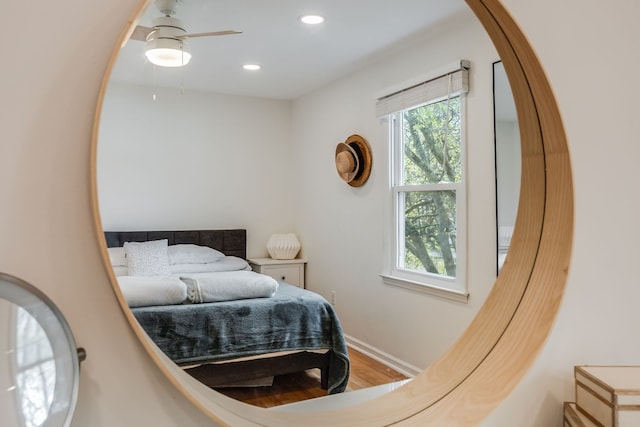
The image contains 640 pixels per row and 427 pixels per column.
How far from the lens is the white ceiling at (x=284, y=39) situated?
182cm

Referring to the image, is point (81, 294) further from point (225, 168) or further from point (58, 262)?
point (225, 168)

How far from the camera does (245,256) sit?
6.30 ft

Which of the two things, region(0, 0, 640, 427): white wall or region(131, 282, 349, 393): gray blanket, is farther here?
region(131, 282, 349, 393): gray blanket

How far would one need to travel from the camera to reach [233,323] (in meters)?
1.65

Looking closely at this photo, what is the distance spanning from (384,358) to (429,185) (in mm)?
916

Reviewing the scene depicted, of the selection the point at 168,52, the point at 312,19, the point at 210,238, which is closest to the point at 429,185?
the point at 312,19

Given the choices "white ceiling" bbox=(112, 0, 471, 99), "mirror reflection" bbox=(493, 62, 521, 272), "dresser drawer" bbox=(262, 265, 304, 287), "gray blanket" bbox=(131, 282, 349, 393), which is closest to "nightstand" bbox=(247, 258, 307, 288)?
"dresser drawer" bbox=(262, 265, 304, 287)

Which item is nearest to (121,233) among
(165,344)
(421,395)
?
(165,344)

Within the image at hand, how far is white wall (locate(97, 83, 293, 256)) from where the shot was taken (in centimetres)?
133

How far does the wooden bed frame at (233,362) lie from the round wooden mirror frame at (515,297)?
0.92 meters

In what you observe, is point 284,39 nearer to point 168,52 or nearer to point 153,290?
point 168,52

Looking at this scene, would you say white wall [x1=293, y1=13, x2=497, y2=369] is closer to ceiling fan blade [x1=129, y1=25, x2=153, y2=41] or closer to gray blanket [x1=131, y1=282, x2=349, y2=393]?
gray blanket [x1=131, y1=282, x2=349, y2=393]

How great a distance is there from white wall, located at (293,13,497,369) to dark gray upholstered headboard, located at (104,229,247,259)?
46 centimetres

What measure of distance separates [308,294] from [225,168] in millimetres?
672
